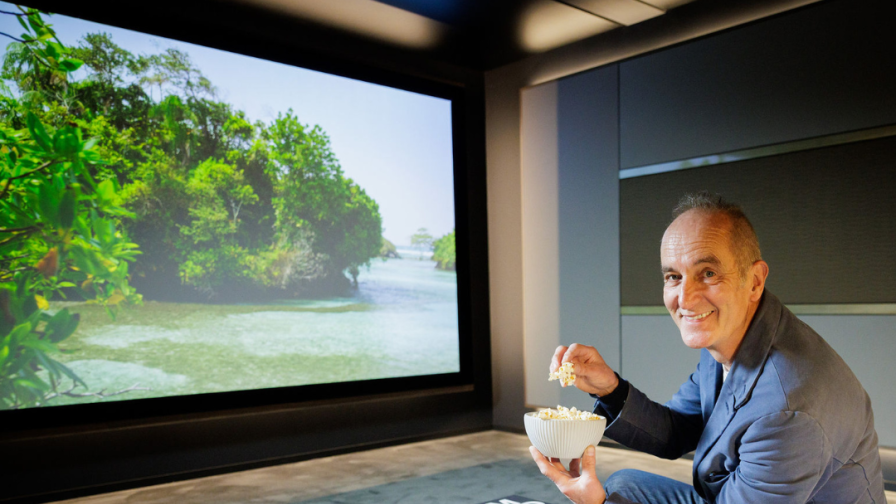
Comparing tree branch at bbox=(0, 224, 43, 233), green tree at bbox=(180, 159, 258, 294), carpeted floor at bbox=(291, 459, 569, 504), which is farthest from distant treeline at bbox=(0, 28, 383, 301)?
carpeted floor at bbox=(291, 459, 569, 504)

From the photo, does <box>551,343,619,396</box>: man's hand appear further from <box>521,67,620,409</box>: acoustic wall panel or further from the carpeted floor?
<box>521,67,620,409</box>: acoustic wall panel

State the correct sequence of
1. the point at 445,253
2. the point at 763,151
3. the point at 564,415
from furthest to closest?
the point at 445,253 < the point at 763,151 < the point at 564,415

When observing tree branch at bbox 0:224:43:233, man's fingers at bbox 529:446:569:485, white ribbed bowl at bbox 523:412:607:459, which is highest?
tree branch at bbox 0:224:43:233

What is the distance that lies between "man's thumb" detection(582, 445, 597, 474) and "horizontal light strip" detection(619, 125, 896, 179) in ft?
7.79

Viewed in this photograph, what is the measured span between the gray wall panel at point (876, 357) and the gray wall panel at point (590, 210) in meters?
1.11

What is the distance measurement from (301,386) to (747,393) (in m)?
2.71

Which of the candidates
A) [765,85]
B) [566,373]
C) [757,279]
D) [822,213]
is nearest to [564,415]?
[566,373]

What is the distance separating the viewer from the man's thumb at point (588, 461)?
3.86ft

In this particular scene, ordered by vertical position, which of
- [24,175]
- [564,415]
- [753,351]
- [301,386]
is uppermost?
[24,175]

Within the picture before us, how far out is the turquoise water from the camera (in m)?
2.90

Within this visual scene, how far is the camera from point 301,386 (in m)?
3.49

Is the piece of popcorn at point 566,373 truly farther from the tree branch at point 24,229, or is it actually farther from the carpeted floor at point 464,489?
the tree branch at point 24,229

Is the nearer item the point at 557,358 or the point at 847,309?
the point at 557,358

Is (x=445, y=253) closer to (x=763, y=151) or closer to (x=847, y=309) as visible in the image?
(x=763, y=151)
